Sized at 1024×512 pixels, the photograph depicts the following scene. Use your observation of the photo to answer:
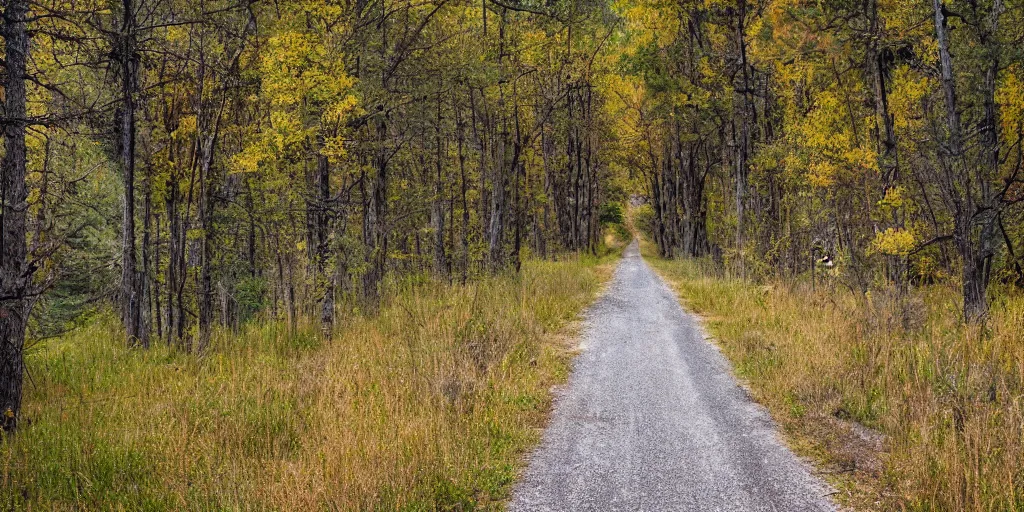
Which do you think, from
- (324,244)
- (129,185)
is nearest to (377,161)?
(324,244)

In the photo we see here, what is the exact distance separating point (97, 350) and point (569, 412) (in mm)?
8132

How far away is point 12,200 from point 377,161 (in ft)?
31.9

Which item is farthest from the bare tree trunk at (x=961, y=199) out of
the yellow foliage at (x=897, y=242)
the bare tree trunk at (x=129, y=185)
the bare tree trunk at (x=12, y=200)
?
the bare tree trunk at (x=129, y=185)

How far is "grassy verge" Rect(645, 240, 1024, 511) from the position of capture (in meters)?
3.94

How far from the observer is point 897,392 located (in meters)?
5.75

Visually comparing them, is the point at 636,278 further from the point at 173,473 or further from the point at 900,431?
the point at 173,473

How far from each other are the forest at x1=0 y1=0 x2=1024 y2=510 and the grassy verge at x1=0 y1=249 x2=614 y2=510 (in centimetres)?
8

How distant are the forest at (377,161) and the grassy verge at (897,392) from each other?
0.10m

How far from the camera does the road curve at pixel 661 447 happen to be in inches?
167

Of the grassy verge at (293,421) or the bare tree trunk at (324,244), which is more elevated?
the bare tree trunk at (324,244)

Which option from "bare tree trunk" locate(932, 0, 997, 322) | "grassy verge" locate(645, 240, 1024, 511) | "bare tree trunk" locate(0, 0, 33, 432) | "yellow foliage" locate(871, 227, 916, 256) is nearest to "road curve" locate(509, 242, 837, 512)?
"grassy verge" locate(645, 240, 1024, 511)

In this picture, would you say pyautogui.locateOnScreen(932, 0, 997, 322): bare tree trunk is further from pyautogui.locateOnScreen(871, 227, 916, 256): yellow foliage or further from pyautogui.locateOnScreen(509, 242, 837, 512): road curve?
pyautogui.locateOnScreen(509, 242, 837, 512): road curve

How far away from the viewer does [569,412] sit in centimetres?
632

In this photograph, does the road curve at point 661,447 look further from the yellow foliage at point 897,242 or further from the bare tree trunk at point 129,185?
the bare tree trunk at point 129,185
